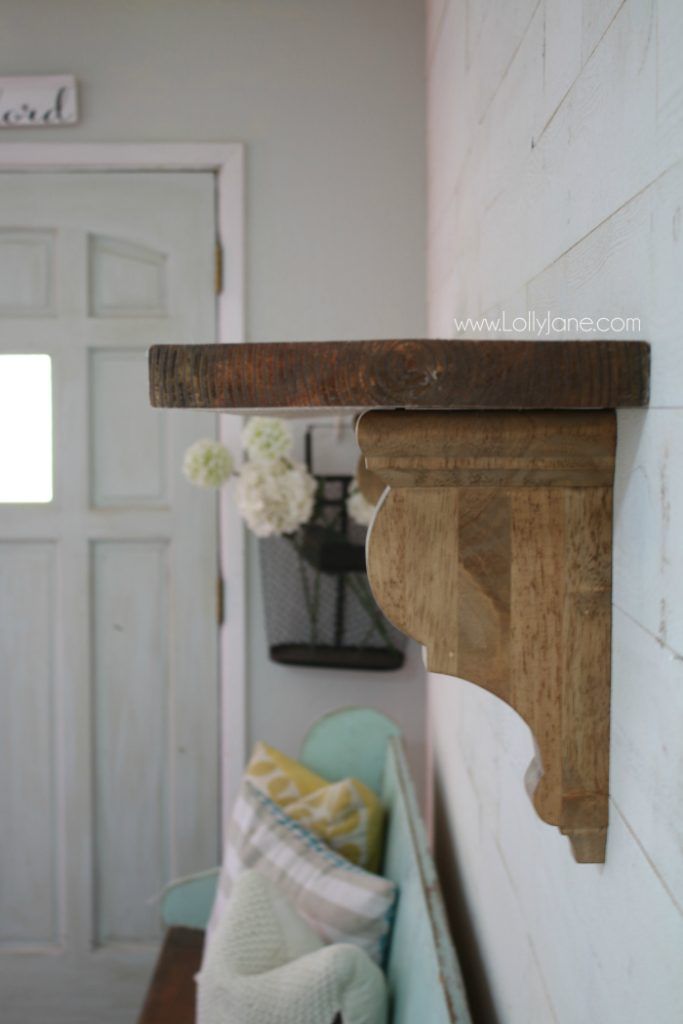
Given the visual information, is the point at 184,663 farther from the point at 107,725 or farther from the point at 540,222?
the point at 540,222

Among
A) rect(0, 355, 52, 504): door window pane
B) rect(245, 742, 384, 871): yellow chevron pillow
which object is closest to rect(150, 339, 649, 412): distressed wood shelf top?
rect(245, 742, 384, 871): yellow chevron pillow

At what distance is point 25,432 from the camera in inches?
96.8

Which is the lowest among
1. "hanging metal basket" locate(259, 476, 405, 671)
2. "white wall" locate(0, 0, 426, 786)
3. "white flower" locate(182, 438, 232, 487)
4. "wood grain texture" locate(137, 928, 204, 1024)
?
"wood grain texture" locate(137, 928, 204, 1024)

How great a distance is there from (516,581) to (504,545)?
1.0 inches

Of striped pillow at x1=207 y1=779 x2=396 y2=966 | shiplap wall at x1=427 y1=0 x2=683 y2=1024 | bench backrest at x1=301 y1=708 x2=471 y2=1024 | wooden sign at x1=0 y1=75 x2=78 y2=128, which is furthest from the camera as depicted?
wooden sign at x1=0 y1=75 x2=78 y2=128

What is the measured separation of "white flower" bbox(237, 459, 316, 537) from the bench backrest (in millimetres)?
449

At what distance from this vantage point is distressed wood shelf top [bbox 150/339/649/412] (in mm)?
555

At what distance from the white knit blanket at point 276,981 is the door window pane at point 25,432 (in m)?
1.41

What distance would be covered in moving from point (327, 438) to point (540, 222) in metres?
1.56

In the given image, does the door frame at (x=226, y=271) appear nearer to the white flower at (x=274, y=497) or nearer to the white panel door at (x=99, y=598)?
the white panel door at (x=99, y=598)

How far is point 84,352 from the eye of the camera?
95.3 inches

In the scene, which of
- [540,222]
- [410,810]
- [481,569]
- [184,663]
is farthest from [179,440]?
[481,569]

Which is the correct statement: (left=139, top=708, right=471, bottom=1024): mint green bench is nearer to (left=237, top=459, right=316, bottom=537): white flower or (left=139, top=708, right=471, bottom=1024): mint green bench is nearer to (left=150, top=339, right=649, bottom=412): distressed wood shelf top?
(left=237, top=459, right=316, bottom=537): white flower

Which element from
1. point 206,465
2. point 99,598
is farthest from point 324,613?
point 99,598
